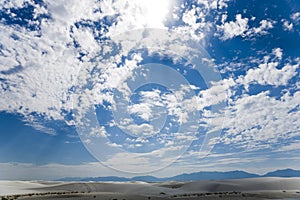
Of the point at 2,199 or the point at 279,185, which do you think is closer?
the point at 2,199

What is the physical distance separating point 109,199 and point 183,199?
7793 millimetres

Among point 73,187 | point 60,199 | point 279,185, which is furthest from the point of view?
point 279,185

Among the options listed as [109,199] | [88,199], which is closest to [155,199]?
[109,199]

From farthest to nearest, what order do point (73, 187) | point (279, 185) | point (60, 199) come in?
point (279, 185) < point (73, 187) < point (60, 199)

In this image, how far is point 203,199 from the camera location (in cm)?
3403

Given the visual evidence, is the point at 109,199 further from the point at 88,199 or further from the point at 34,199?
the point at 34,199

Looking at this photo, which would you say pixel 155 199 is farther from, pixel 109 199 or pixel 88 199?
pixel 88 199

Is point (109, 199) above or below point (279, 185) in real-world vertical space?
below

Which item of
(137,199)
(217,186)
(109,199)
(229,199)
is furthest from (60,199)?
(217,186)

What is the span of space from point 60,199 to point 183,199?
1274 centimetres

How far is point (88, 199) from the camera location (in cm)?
3272

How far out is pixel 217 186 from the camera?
58219mm

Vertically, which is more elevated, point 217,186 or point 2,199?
point 217,186

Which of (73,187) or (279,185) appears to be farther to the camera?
(279,185)
